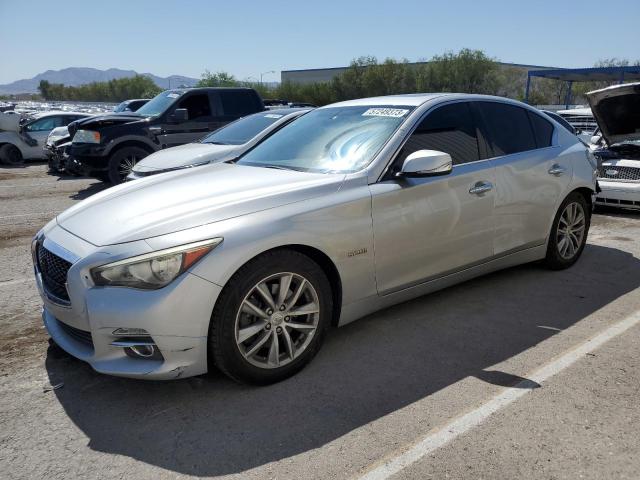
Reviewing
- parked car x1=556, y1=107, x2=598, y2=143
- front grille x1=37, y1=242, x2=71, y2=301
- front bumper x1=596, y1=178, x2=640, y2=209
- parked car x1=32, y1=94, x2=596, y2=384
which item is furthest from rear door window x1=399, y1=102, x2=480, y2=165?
parked car x1=556, y1=107, x2=598, y2=143

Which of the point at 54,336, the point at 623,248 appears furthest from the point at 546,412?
the point at 623,248

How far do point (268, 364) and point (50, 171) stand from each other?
13.8 meters

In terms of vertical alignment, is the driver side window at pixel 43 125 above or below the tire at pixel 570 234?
above

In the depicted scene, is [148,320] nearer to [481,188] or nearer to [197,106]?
[481,188]

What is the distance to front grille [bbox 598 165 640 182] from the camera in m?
7.77

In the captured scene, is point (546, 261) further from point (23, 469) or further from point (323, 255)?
point (23, 469)

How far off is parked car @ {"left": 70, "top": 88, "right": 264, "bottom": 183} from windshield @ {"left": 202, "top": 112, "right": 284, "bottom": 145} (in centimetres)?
199

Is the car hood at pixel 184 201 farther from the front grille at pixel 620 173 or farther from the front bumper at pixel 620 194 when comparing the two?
the front grille at pixel 620 173

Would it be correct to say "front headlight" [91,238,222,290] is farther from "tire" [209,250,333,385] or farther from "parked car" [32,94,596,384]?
"tire" [209,250,333,385]

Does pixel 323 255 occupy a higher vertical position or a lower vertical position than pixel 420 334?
higher

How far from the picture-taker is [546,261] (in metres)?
5.19

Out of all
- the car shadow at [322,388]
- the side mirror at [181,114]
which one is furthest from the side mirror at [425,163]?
the side mirror at [181,114]

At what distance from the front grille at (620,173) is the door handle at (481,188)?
4488mm

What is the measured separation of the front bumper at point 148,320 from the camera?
2742 millimetres
